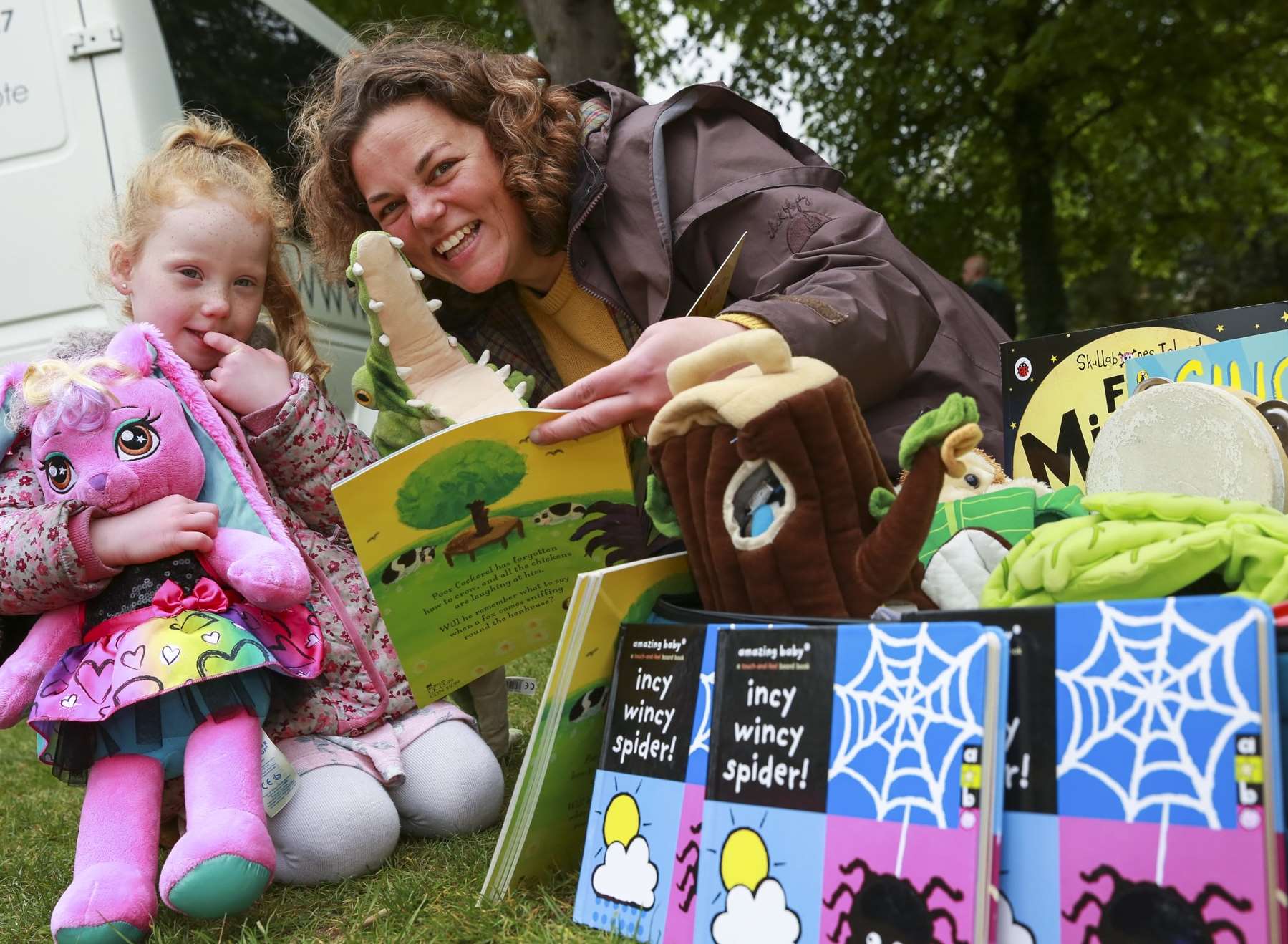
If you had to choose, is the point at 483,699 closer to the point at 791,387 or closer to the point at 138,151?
the point at 791,387

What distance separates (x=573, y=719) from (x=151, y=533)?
0.64 metres

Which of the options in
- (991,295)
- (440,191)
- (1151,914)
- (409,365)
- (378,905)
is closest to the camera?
(1151,914)

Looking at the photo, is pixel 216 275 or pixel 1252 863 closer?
pixel 1252 863

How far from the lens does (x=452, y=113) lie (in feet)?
6.45

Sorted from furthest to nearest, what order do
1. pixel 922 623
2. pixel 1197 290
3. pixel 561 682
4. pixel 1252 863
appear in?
pixel 1197 290 < pixel 561 682 < pixel 922 623 < pixel 1252 863

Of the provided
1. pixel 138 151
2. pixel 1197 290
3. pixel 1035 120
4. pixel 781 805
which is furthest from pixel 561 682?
pixel 1197 290

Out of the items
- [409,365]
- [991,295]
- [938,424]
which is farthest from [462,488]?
[991,295]

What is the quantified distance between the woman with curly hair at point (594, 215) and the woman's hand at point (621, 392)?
13.0 inches

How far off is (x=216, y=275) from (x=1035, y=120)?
363 inches

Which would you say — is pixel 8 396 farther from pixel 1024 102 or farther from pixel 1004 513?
pixel 1024 102

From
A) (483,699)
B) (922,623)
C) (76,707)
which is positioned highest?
(922,623)

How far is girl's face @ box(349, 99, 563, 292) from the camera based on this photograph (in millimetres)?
1920

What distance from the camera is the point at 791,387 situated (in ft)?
3.58

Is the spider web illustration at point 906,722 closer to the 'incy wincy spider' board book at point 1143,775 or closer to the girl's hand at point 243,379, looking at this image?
the 'incy wincy spider' board book at point 1143,775
